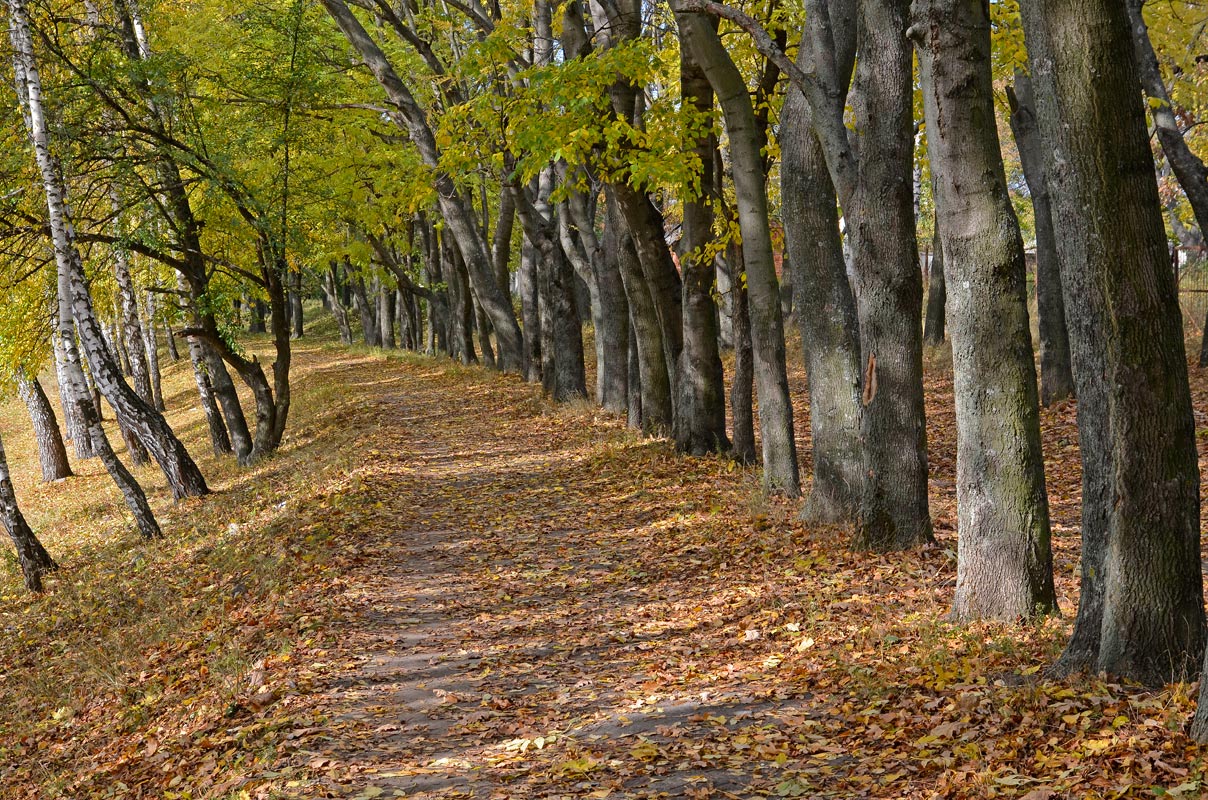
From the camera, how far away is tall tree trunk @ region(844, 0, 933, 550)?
7.12 m

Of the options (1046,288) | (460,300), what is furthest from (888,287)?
(460,300)

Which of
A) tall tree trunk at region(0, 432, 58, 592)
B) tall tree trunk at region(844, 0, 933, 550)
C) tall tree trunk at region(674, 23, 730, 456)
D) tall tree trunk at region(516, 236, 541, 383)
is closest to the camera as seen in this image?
tall tree trunk at region(844, 0, 933, 550)

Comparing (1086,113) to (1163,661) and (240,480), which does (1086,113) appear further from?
(240,480)

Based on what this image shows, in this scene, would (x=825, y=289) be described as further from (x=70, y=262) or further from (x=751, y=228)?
Result: (x=70, y=262)

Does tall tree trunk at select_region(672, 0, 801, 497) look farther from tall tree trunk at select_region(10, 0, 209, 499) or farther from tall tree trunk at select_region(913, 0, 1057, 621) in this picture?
tall tree trunk at select_region(10, 0, 209, 499)

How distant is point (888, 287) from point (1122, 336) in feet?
10.2

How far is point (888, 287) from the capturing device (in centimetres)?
746

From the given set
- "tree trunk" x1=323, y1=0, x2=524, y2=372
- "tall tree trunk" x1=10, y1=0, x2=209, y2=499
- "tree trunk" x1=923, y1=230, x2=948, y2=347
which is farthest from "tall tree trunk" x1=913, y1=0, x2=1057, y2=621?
"tree trunk" x1=923, y1=230, x2=948, y2=347

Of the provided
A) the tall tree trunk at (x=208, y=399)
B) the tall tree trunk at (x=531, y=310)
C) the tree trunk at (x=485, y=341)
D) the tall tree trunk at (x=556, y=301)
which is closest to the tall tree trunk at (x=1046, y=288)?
the tall tree trunk at (x=556, y=301)

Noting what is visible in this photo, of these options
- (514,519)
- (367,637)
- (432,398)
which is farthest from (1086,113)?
(432,398)

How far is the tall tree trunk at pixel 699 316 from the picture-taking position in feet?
36.8

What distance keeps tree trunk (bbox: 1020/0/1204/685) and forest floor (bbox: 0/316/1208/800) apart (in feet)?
1.20

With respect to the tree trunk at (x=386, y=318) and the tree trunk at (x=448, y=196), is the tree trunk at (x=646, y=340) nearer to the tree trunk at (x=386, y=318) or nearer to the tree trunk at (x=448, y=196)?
the tree trunk at (x=448, y=196)

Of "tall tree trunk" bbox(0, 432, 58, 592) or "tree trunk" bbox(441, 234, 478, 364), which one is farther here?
"tree trunk" bbox(441, 234, 478, 364)
